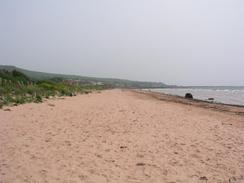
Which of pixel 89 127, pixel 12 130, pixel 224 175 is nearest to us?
pixel 224 175

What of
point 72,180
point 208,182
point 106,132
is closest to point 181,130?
point 106,132

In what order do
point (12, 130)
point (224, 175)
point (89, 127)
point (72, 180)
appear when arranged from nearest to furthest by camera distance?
point (72, 180), point (224, 175), point (12, 130), point (89, 127)

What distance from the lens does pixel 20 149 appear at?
22.6 ft

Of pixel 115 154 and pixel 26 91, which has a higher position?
pixel 26 91

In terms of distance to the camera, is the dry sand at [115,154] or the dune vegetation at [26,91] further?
the dune vegetation at [26,91]

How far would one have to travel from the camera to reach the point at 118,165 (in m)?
6.07

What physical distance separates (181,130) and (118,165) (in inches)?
197

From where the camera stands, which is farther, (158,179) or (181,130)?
(181,130)

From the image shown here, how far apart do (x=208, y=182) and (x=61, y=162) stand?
2.79 meters

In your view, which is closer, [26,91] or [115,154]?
[115,154]

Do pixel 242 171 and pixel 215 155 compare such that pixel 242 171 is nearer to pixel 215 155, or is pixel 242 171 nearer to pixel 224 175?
pixel 224 175

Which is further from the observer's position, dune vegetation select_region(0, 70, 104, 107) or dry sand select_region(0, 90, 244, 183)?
dune vegetation select_region(0, 70, 104, 107)

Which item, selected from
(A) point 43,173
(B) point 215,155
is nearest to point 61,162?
(A) point 43,173

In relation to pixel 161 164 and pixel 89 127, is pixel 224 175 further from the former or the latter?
pixel 89 127
